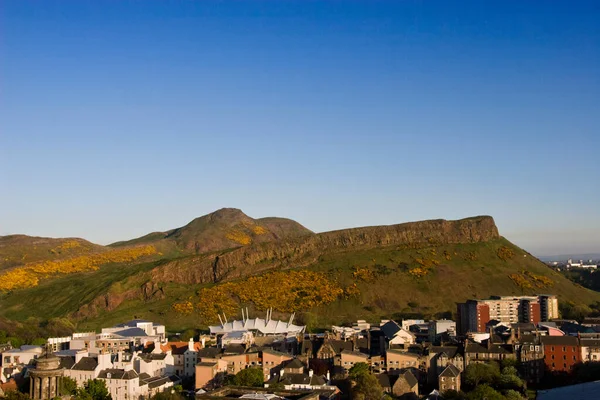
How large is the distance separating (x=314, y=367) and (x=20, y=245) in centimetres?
13612

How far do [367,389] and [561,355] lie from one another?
73.5 ft

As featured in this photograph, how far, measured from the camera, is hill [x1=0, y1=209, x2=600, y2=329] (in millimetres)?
120438

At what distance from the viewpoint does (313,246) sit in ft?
495

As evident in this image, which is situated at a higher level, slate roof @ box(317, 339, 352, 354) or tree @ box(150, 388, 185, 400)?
slate roof @ box(317, 339, 352, 354)

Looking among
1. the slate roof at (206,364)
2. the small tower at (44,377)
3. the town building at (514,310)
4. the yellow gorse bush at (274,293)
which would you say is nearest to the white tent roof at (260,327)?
the yellow gorse bush at (274,293)

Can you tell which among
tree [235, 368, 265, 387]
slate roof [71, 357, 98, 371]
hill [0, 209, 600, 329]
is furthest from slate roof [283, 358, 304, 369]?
hill [0, 209, 600, 329]

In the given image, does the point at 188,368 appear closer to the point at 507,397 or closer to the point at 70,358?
the point at 70,358

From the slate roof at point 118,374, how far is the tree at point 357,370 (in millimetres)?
18531

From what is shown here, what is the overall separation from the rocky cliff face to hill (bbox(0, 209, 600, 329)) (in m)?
0.21

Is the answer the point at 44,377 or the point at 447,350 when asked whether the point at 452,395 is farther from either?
the point at 44,377

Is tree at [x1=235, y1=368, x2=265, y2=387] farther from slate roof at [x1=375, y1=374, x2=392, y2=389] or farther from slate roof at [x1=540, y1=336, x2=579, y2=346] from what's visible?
slate roof at [x1=540, y1=336, x2=579, y2=346]

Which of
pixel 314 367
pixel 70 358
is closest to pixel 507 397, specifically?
pixel 314 367

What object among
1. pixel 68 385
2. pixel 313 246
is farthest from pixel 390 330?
pixel 313 246

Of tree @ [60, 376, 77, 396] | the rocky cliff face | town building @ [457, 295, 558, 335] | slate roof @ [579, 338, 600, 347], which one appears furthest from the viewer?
the rocky cliff face
